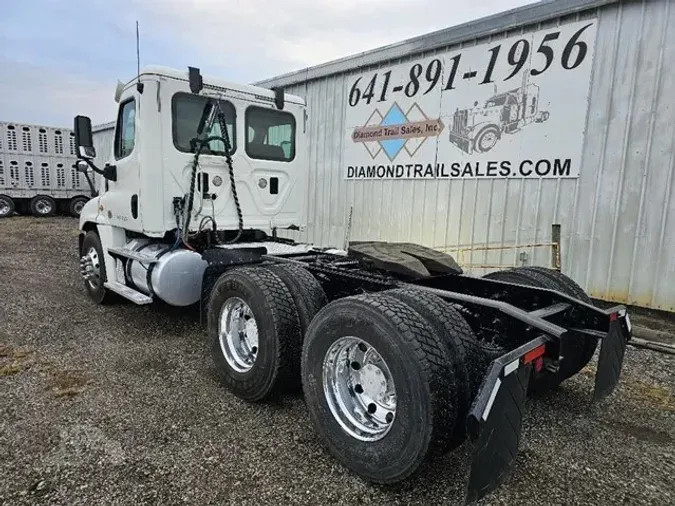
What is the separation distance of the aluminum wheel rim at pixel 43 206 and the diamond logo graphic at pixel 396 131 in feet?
53.7

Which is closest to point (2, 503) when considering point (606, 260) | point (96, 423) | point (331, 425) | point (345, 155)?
point (96, 423)

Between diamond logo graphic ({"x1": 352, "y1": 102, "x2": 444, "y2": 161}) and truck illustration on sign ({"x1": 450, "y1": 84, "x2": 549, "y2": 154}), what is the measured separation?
40 cm

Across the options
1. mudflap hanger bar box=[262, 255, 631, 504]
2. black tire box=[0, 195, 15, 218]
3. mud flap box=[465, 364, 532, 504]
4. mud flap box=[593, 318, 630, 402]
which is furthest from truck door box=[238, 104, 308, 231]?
black tire box=[0, 195, 15, 218]

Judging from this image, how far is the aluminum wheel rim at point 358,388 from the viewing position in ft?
8.26

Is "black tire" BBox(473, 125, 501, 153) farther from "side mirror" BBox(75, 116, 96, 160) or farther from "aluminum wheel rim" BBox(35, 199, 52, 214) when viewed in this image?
"aluminum wheel rim" BBox(35, 199, 52, 214)

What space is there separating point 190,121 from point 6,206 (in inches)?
700

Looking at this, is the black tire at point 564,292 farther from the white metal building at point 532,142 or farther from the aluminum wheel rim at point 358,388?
the white metal building at point 532,142

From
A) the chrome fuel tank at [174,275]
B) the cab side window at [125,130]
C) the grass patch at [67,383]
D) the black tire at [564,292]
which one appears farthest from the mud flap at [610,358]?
the cab side window at [125,130]

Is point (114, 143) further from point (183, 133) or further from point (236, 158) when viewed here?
point (236, 158)

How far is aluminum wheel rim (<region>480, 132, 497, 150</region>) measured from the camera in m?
6.65

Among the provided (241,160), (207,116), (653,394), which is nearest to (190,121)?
(207,116)

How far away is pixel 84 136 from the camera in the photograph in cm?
501

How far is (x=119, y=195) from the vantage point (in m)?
5.26

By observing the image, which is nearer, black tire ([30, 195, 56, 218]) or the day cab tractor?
the day cab tractor
